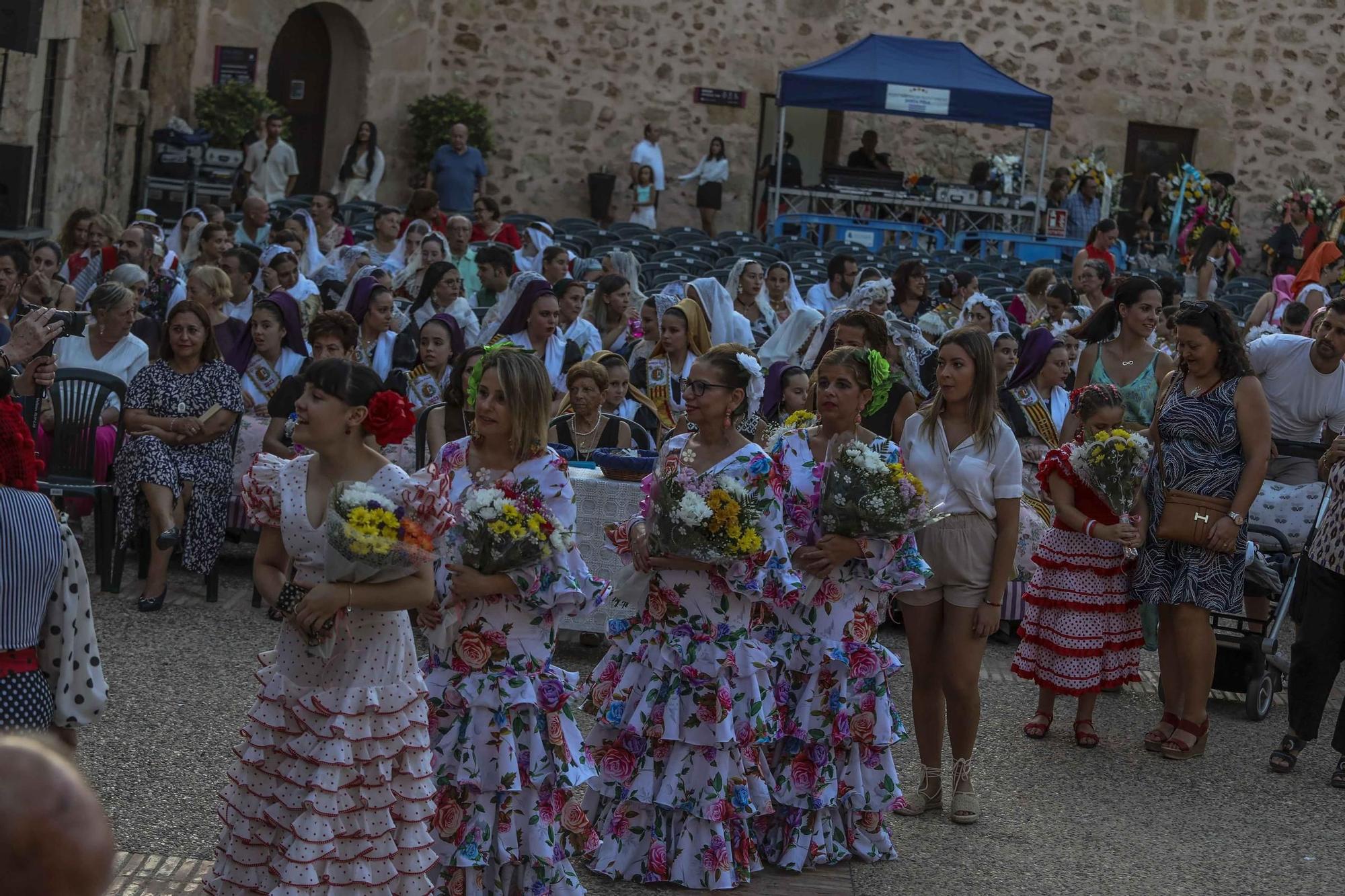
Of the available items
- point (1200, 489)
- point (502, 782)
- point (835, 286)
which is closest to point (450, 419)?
point (1200, 489)

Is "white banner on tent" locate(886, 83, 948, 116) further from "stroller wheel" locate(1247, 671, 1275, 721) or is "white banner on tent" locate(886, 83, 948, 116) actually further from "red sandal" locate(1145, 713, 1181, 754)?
"red sandal" locate(1145, 713, 1181, 754)

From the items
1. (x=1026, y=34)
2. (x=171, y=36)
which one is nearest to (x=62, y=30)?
(x=171, y=36)

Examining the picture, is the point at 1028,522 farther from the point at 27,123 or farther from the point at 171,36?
the point at 171,36

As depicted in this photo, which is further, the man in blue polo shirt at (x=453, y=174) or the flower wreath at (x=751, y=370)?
the man in blue polo shirt at (x=453, y=174)

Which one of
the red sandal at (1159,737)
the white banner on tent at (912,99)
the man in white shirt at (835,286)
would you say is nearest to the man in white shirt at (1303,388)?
the red sandal at (1159,737)

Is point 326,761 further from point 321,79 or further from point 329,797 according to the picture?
point 321,79

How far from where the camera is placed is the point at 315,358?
331 inches

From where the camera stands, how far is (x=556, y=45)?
2386 centimetres

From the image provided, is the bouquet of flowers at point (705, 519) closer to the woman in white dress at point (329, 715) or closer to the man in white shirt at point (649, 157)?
the woman in white dress at point (329, 715)

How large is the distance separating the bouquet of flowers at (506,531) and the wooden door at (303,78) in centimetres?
1905

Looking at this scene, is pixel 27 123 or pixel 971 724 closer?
pixel 971 724

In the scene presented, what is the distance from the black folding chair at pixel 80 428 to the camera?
8.14 m

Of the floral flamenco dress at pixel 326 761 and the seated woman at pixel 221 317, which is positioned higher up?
the seated woman at pixel 221 317

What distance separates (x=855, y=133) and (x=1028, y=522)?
1743 centimetres
